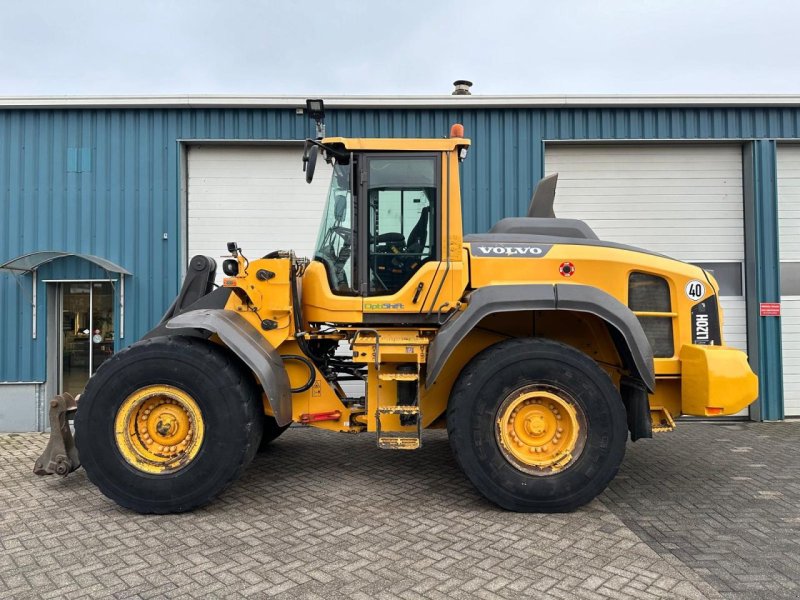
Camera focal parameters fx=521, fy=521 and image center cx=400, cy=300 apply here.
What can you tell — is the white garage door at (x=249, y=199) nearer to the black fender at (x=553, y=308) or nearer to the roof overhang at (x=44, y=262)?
the roof overhang at (x=44, y=262)

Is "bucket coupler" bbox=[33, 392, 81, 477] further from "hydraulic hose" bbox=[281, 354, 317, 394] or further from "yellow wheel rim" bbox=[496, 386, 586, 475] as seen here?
"yellow wheel rim" bbox=[496, 386, 586, 475]

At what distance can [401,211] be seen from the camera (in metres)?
4.57

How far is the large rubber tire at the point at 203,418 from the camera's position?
13.4 ft

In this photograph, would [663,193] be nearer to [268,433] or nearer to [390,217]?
[390,217]

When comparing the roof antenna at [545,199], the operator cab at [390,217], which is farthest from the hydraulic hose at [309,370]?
the roof antenna at [545,199]

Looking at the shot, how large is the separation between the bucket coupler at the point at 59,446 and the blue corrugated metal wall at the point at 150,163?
10.6 ft

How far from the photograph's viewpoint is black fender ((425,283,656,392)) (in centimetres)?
421

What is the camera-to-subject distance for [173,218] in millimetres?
8008

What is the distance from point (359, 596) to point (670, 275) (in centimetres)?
366

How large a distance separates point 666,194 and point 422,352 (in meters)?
6.13

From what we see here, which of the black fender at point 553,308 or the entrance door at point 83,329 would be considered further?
the entrance door at point 83,329

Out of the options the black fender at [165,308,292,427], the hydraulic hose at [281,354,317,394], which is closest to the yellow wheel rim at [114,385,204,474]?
the black fender at [165,308,292,427]

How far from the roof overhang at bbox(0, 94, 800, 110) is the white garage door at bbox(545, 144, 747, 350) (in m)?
0.68

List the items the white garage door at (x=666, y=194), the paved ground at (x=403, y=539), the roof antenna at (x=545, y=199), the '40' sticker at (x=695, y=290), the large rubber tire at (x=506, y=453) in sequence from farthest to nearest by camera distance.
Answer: the white garage door at (x=666, y=194)
the roof antenna at (x=545, y=199)
the '40' sticker at (x=695, y=290)
the large rubber tire at (x=506, y=453)
the paved ground at (x=403, y=539)
